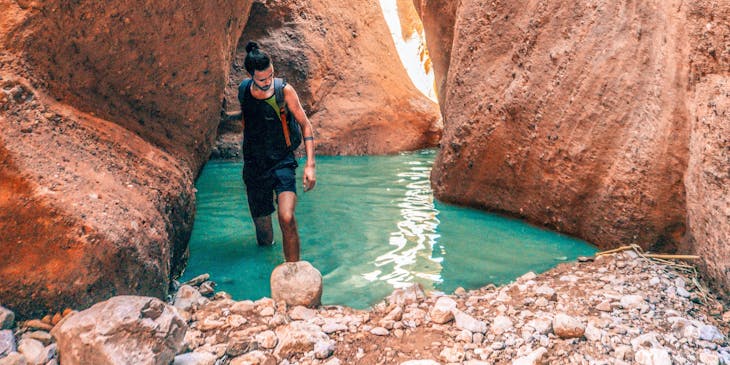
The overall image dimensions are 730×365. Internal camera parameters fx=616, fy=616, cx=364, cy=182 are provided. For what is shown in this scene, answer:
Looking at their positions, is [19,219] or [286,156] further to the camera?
[286,156]

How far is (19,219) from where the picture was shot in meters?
2.73

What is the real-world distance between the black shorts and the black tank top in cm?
6

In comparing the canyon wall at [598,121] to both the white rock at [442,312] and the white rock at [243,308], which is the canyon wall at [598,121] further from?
the white rock at [243,308]

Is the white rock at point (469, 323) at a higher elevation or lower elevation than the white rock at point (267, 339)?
higher

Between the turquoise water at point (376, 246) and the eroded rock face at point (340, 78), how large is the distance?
4684 mm

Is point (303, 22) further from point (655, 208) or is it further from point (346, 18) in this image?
point (655, 208)

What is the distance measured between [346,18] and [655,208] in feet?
31.4

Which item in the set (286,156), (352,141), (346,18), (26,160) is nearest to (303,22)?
(346,18)

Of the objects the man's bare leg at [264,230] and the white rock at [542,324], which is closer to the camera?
the white rock at [542,324]

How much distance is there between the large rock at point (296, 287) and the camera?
3.40m

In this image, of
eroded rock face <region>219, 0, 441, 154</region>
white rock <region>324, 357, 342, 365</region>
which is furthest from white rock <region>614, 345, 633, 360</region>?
eroded rock face <region>219, 0, 441, 154</region>

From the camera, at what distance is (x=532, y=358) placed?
2643mm

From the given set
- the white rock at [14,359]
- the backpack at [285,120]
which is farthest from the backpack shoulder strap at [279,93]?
the white rock at [14,359]

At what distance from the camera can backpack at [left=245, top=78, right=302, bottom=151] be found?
156 inches
